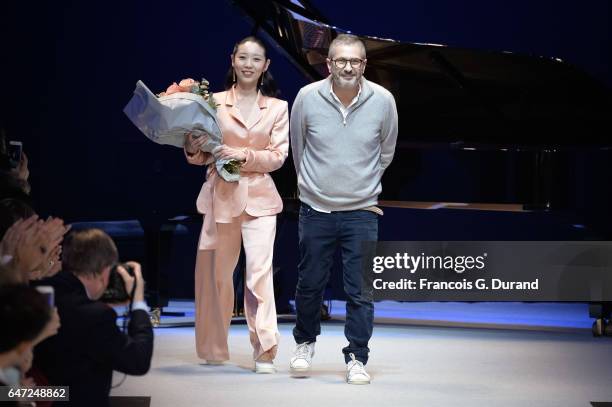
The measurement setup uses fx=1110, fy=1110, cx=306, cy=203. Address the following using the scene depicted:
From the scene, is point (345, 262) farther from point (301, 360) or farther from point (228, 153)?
point (228, 153)

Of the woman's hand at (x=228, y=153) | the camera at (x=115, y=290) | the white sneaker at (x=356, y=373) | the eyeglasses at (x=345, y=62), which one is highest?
the eyeglasses at (x=345, y=62)

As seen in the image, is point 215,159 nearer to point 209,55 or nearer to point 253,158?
point 253,158

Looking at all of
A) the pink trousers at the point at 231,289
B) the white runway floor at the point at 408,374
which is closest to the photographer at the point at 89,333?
the white runway floor at the point at 408,374

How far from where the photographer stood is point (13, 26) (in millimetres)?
10688

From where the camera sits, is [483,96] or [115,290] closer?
[115,290]

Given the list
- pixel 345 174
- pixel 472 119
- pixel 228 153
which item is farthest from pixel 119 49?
pixel 345 174

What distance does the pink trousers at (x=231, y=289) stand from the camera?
5.38 meters

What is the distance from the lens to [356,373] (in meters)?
5.05

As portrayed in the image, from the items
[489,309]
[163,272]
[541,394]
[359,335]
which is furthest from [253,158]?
[489,309]

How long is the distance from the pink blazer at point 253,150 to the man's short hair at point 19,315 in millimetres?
2882

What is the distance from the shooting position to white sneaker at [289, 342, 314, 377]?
204 inches

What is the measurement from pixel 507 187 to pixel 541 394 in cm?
286

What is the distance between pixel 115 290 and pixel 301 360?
2.14 m

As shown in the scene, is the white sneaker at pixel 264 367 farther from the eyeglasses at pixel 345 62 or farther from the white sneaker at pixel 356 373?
the eyeglasses at pixel 345 62
